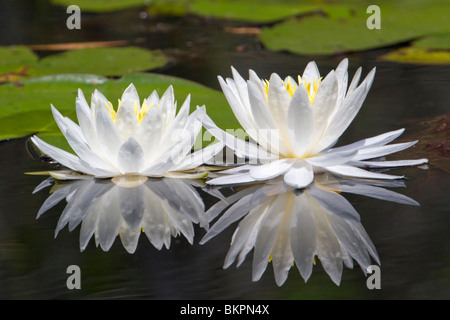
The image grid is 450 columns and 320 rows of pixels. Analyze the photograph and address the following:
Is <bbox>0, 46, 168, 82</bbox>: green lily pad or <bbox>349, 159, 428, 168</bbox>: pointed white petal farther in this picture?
<bbox>0, 46, 168, 82</bbox>: green lily pad

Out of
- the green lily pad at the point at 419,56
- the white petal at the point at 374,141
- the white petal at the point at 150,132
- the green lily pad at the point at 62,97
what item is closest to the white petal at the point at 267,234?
the white petal at the point at 374,141

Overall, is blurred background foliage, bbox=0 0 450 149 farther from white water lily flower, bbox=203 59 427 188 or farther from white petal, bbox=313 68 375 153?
white petal, bbox=313 68 375 153

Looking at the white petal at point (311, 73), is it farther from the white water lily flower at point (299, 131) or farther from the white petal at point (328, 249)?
the white petal at point (328, 249)

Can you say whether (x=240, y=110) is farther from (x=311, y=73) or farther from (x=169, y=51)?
(x=169, y=51)

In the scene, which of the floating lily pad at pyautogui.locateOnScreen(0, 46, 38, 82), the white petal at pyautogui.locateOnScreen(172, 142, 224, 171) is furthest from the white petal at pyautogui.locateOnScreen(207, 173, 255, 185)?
the floating lily pad at pyautogui.locateOnScreen(0, 46, 38, 82)

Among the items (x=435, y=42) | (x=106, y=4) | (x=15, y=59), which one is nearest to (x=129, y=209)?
(x=15, y=59)

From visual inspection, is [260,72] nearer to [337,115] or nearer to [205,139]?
[205,139]

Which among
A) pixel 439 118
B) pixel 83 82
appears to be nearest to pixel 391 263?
pixel 439 118
